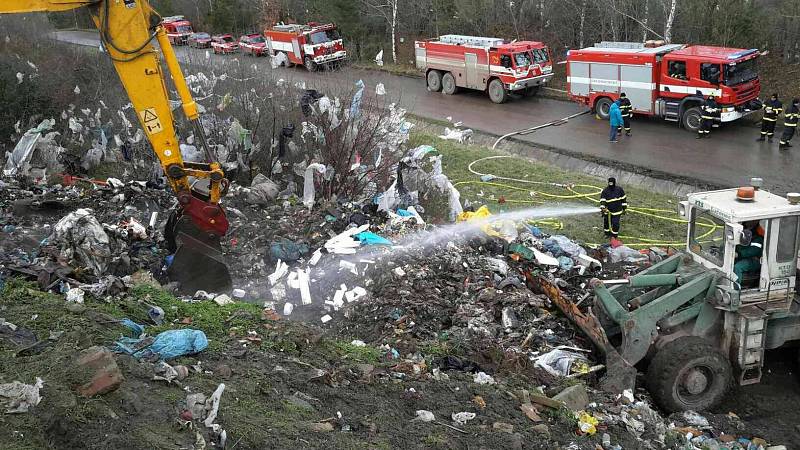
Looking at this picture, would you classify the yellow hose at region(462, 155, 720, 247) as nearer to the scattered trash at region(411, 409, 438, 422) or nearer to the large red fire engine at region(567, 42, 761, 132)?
the large red fire engine at region(567, 42, 761, 132)

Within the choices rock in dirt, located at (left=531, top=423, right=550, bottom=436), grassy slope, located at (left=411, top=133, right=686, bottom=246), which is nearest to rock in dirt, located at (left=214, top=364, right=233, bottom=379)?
rock in dirt, located at (left=531, top=423, right=550, bottom=436)

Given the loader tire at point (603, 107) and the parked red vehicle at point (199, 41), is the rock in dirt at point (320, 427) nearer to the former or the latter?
the loader tire at point (603, 107)

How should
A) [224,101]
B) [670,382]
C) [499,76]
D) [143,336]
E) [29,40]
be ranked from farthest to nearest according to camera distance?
[29,40]
[499,76]
[224,101]
[670,382]
[143,336]

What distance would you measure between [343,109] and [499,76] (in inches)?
409

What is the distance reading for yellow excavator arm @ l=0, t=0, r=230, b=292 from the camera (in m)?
8.16

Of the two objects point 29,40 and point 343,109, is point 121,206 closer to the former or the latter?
point 343,109

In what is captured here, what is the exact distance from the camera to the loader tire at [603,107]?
19500 millimetres

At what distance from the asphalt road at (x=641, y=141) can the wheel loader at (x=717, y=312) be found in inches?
295

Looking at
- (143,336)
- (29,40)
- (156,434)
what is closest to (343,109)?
(143,336)

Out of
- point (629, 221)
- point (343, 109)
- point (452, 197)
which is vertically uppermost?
point (343, 109)

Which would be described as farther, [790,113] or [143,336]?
[790,113]

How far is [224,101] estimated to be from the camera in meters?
13.6

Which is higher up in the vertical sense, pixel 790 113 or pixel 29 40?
pixel 29 40

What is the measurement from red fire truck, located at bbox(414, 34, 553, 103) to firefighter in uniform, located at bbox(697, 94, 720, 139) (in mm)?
5869
